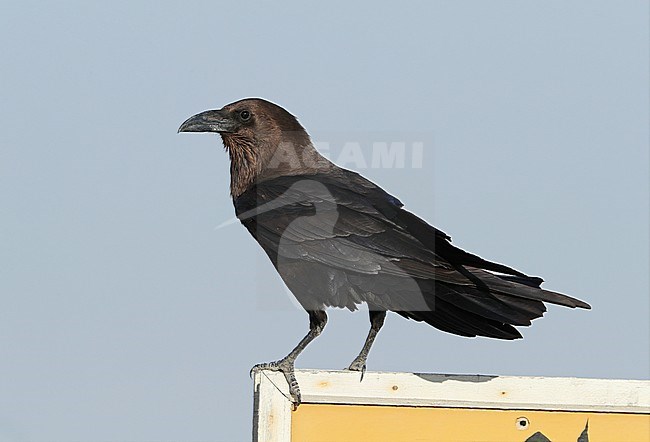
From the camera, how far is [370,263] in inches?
173

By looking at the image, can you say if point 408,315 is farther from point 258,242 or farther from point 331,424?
point 331,424

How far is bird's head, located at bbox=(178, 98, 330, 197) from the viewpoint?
5.27 metres

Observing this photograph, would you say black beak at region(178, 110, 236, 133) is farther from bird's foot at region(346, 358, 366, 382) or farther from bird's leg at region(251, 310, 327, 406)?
bird's foot at region(346, 358, 366, 382)

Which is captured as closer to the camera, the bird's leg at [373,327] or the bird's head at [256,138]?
the bird's leg at [373,327]

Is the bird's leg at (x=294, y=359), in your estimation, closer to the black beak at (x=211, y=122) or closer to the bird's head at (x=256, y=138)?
the bird's head at (x=256, y=138)

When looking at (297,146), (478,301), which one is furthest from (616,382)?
(297,146)

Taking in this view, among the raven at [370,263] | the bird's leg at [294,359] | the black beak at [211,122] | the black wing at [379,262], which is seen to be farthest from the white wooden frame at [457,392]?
the black beak at [211,122]

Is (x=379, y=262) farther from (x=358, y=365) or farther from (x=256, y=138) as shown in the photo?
(x=256, y=138)

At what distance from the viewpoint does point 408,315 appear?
14.8 ft

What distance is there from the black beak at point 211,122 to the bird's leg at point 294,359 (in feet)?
4.15

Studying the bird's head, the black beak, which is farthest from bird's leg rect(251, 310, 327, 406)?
the black beak

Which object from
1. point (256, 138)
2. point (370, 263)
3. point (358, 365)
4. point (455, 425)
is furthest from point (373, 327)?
point (455, 425)

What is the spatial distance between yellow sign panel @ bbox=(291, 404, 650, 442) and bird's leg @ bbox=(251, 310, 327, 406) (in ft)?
0.21

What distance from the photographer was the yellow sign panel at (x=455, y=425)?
3301 mm
